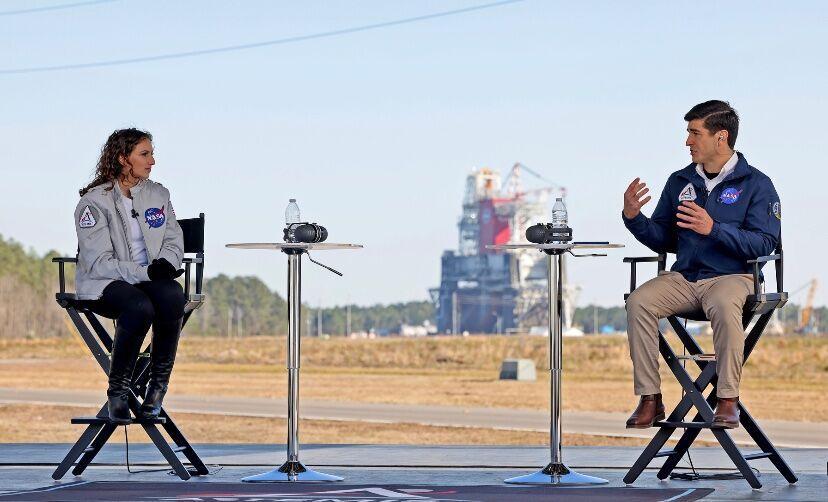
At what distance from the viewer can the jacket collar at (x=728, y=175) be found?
20.2ft

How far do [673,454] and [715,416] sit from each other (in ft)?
1.57

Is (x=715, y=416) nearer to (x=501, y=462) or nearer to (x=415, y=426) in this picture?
(x=501, y=462)

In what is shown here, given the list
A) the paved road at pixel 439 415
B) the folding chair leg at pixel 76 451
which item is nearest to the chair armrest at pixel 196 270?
the folding chair leg at pixel 76 451

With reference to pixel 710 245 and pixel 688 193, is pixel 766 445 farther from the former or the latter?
pixel 688 193

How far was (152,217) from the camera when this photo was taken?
6.37 m

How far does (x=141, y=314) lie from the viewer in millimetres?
6156

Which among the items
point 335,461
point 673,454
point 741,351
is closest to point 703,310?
point 741,351

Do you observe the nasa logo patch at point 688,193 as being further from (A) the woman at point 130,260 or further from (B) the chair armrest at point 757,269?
(A) the woman at point 130,260

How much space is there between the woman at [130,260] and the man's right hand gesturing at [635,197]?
184cm

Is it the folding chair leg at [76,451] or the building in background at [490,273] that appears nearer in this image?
the folding chair leg at [76,451]

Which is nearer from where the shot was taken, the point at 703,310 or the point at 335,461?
the point at 703,310

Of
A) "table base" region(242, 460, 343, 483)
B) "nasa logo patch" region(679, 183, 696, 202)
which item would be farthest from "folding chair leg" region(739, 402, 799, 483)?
"table base" region(242, 460, 343, 483)

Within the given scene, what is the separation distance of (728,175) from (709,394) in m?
0.88

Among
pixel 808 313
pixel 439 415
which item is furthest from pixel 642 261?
pixel 808 313
